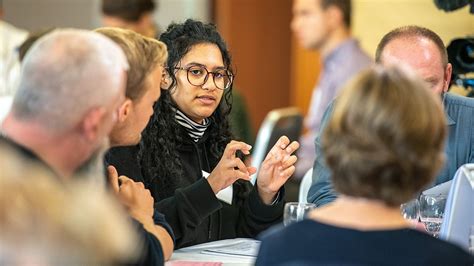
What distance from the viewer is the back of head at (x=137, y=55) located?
2.46 m

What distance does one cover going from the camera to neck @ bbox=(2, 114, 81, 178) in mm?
2109

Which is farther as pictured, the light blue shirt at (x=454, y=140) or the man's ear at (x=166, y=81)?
the light blue shirt at (x=454, y=140)

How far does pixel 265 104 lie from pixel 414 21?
13.9 feet

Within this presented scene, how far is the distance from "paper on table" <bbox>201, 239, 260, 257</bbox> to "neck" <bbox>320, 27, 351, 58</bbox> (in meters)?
4.10

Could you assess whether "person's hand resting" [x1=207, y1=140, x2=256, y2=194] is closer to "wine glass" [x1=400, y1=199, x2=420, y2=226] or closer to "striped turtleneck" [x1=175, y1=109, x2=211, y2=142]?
"striped turtleneck" [x1=175, y1=109, x2=211, y2=142]

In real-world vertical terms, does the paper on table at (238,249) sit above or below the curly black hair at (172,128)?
below

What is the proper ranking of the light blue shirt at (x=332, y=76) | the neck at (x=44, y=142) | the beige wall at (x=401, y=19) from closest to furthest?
the neck at (x=44, y=142)
the beige wall at (x=401, y=19)
the light blue shirt at (x=332, y=76)

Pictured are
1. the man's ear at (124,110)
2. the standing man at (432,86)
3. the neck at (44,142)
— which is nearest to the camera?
the neck at (44,142)

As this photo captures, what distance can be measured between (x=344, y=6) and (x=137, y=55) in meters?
4.89

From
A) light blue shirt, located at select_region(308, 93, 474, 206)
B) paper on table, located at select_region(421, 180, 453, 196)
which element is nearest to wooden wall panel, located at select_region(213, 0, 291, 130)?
light blue shirt, located at select_region(308, 93, 474, 206)

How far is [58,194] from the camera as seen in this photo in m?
1.54

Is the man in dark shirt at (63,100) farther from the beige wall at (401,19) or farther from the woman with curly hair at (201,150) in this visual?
the beige wall at (401,19)

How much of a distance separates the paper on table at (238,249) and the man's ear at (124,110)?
729mm

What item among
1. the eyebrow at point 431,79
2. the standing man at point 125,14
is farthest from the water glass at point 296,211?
the standing man at point 125,14
